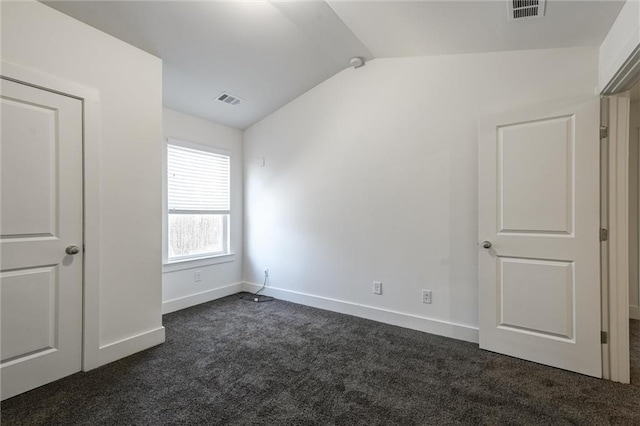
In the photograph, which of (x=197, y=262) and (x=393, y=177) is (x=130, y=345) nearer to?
(x=197, y=262)

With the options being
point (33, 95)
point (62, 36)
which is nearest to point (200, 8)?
point (62, 36)

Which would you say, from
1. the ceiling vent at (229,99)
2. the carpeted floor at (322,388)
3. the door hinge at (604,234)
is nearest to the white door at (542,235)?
the door hinge at (604,234)

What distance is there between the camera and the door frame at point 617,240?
7.00ft

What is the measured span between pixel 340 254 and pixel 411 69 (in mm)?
2080

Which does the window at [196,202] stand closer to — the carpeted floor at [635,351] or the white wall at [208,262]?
the white wall at [208,262]

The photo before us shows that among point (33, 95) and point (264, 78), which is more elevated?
point (264, 78)

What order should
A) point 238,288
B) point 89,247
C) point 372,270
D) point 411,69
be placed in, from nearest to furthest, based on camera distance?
point 89,247 < point 411,69 < point 372,270 < point 238,288

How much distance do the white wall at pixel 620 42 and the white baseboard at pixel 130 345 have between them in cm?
382

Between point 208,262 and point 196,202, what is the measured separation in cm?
79

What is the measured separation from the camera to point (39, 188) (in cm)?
210

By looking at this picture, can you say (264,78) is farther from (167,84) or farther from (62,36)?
(62,36)

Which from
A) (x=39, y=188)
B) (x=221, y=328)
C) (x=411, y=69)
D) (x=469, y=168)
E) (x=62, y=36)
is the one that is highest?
(x=411, y=69)

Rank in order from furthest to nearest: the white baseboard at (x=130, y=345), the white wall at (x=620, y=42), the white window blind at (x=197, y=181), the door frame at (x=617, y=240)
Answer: the white window blind at (x=197, y=181) < the white baseboard at (x=130, y=345) < the door frame at (x=617, y=240) < the white wall at (x=620, y=42)

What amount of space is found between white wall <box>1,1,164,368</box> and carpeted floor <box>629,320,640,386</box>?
367 cm
